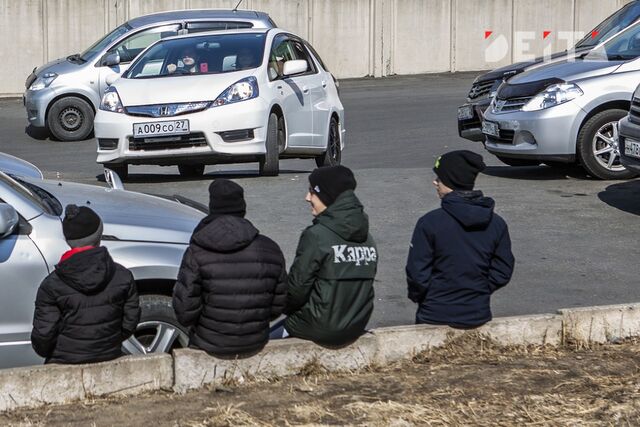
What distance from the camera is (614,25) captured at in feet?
50.4

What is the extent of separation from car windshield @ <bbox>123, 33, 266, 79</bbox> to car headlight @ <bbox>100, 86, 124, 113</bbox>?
1.69 feet

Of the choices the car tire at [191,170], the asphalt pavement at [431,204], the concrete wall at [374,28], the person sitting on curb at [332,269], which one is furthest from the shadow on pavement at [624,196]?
the concrete wall at [374,28]

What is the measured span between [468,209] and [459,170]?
22cm

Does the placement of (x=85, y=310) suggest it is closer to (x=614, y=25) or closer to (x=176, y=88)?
(x=176, y=88)

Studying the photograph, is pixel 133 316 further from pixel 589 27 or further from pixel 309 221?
pixel 589 27

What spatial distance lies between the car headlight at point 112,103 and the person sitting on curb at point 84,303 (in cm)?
679

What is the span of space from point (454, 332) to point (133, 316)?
1742mm

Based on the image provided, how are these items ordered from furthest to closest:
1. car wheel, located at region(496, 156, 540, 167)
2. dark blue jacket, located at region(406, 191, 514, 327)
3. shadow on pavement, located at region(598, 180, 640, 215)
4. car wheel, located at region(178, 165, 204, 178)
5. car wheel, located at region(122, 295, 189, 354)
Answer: car wheel, located at region(496, 156, 540, 167), car wheel, located at region(178, 165, 204, 178), shadow on pavement, located at region(598, 180, 640, 215), dark blue jacket, located at region(406, 191, 514, 327), car wheel, located at region(122, 295, 189, 354)

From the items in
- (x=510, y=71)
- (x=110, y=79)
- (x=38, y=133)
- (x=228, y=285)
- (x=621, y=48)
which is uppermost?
(x=621, y=48)

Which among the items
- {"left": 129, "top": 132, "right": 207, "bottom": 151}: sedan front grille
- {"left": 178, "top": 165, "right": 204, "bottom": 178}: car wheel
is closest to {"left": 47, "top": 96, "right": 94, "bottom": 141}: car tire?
{"left": 178, "top": 165, "right": 204, "bottom": 178}: car wheel

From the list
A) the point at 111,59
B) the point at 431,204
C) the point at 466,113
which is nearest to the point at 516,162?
the point at 466,113

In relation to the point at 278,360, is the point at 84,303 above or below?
above

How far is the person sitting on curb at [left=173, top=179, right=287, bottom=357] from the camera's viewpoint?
5961 mm

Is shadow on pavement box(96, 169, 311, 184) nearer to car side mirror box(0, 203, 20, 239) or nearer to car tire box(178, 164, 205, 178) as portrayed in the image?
car tire box(178, 164, 205, 178)
